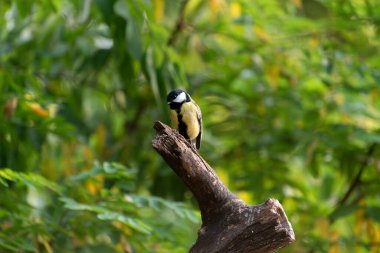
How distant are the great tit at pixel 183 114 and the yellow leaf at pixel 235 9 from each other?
117 cm

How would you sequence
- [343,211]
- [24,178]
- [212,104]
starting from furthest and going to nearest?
[212,104] → [343,211] → [24,178]

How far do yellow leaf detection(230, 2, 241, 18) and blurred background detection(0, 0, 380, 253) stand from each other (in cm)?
3

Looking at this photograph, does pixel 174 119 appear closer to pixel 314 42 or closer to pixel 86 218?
pixel 86 218

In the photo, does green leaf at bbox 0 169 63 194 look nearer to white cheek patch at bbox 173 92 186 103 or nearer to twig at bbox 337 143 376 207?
white cheek patch at bbox 173 92 186 103

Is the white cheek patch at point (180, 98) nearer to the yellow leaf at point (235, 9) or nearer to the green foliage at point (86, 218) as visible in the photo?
the green foliage at point (86, 218)

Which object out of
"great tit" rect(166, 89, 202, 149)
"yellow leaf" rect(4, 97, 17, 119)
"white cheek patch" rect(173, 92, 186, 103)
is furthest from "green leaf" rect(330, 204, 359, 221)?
"yellow leaf" rect(4, 97, 17, 119)

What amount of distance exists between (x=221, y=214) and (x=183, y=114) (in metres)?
0.86

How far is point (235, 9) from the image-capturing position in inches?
183

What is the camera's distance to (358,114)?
4785 mm

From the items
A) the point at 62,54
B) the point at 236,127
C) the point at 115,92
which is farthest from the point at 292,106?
the point at 62,54

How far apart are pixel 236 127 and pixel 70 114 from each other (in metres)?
1.06

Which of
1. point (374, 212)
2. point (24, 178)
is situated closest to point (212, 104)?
point (374, 212)

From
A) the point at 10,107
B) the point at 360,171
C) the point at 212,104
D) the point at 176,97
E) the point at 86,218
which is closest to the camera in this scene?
the point at 176,97

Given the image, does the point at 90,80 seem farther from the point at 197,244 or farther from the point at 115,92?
the point at 197,244
